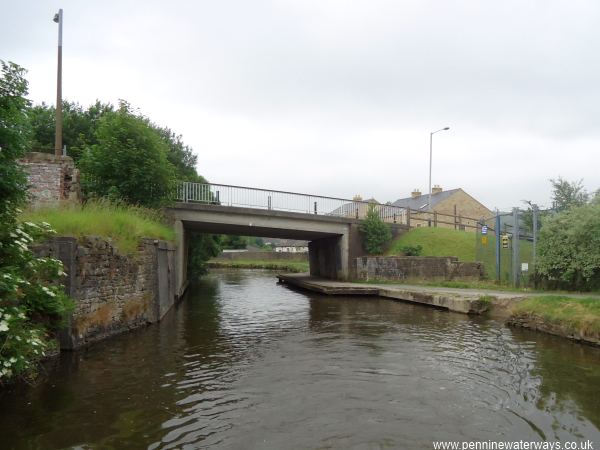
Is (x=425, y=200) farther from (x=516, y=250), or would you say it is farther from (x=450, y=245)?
(x=516, y=250)

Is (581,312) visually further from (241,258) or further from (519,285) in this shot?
(241,258)

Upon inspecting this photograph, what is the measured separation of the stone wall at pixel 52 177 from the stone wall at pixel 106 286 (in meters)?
3.75

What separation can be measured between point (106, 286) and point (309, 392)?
6.20m

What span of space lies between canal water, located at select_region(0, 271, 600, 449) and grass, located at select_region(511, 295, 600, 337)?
2.03ft

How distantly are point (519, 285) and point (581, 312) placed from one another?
714 centimetres

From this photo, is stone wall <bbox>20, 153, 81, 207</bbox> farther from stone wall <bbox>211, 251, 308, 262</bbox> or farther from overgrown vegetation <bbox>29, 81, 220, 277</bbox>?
stone wall <bbox>211, 251, 308, 262</bbox>

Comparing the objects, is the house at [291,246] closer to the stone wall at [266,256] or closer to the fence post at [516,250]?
the stone wall at [266,256]

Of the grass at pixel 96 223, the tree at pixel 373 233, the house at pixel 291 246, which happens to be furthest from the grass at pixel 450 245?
the house at pixel 291 246

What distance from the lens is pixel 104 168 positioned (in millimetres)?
18391

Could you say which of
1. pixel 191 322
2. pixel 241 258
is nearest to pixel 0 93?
pixel 191 322

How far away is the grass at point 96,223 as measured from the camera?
1012 centimetres

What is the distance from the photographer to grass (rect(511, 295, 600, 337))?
1027cm

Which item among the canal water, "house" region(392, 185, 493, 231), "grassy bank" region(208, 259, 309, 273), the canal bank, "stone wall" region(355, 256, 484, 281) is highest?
"house" region(392, 185, 493, 231)

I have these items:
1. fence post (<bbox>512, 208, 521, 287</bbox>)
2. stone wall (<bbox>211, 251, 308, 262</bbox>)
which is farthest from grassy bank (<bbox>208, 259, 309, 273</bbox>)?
fence post (<bbox>512, 208, 521, 287</bbox>)
